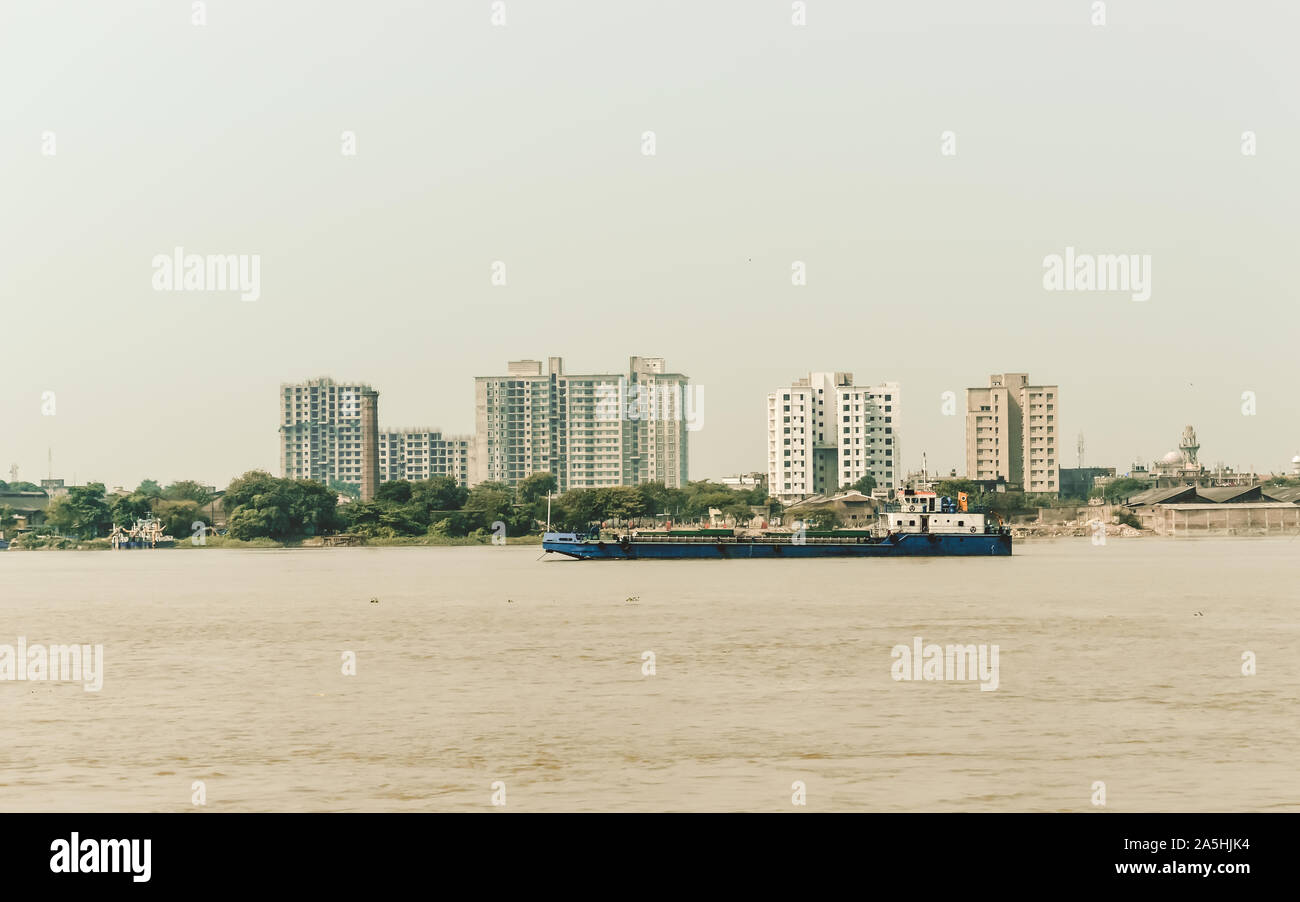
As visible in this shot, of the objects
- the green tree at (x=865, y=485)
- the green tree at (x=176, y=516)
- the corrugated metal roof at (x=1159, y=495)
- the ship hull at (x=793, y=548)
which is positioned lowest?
the ship hull at (x=793, y=548)

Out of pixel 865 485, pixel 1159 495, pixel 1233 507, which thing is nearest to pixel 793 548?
pixel 1233 507

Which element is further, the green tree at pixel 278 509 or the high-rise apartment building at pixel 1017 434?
the high-rise apartment building at pixel 1017 434

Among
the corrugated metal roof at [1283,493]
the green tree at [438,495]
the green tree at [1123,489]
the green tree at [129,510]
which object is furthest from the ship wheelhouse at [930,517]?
the green tree at [1123,489]

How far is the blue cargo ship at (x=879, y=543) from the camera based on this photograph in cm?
9325

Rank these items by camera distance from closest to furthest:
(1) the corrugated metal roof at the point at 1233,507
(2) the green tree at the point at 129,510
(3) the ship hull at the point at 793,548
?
(3) the ship hull at the point at 793,548 → (2) the green tree at the point at 129,510 → (1) the corrugated metal roof at the point at 1233,507

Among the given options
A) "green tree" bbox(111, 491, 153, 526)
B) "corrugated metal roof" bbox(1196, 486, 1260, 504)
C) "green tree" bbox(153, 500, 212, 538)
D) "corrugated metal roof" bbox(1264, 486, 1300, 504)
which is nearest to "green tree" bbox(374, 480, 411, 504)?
"green tree" bbox(153, 500, 212, 538)

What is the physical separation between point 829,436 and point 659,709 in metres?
161

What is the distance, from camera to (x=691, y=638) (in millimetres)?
34500

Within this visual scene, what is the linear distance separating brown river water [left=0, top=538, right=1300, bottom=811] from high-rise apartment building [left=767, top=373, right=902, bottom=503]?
127 meters

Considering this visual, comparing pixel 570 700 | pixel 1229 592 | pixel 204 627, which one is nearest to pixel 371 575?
pixel 204 627

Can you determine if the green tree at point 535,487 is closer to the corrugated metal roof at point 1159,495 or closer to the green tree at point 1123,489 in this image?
the corrugated metal roof at point 1159,495

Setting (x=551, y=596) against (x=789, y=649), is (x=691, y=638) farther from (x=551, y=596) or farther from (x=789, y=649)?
(x=551, y=596)
